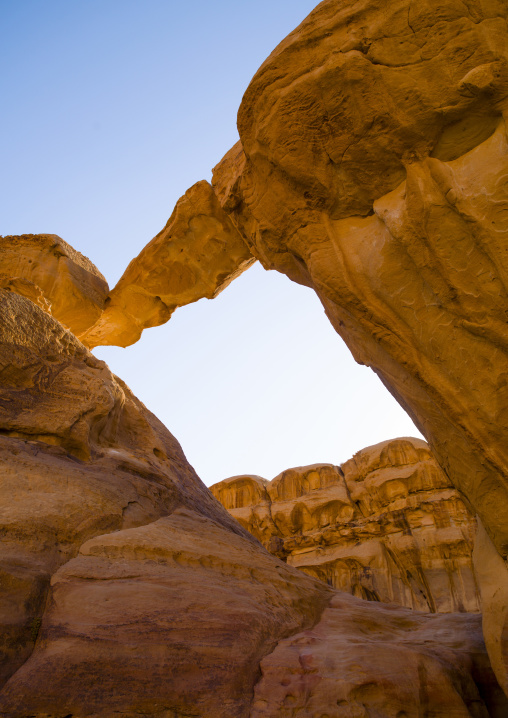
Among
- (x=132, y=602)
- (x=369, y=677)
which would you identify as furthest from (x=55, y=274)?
(x=369, y=677)

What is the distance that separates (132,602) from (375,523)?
51.6 feet

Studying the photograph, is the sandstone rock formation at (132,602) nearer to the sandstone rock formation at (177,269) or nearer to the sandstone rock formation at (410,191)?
the sandstone rock formation at (410,191)

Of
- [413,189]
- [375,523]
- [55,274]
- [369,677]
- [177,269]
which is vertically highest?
[55,274]

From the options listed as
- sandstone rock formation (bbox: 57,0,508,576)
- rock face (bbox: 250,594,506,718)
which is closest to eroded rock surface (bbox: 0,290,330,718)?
rock face (bbox: 250,594,506,718)

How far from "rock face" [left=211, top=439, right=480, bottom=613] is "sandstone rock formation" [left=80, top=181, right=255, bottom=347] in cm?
1086

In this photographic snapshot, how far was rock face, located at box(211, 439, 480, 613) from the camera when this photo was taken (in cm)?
1600

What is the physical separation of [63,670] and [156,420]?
6.46 meters

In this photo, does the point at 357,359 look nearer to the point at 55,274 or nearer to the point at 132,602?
the point at 132,602

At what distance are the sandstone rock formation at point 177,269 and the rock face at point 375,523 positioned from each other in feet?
35.6

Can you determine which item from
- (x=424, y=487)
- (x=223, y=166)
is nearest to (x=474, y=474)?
(x=223, y=166)

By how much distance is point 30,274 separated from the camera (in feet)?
36.8

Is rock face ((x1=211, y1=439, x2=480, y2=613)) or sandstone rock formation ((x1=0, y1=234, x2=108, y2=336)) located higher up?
sandstone rock formation ((x1=0, y1=234, x2=108, y2=336))

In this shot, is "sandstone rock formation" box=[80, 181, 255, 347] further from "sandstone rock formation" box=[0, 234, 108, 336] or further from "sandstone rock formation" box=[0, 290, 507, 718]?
"sandstone rock formation" box=[0, 290, 507, 718]

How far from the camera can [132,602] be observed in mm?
4117
